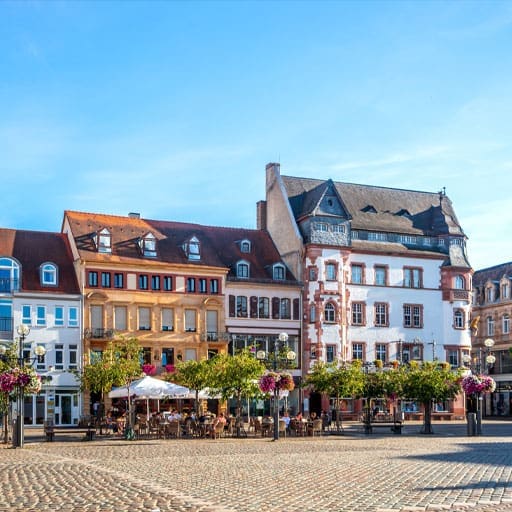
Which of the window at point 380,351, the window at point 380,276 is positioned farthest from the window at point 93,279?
the window at point 380,351

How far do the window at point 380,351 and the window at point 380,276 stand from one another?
4.37 meters

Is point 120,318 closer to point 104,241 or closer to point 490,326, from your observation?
point 104,241

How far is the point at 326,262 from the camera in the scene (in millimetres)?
68562

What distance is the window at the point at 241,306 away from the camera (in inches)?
2608

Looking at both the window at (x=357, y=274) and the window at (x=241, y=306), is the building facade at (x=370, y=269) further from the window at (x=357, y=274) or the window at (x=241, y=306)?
the window at (x=241, y=306)

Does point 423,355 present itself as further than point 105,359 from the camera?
Yes

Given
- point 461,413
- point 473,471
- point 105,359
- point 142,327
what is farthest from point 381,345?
point 473,471

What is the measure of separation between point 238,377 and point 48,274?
70.0 feet

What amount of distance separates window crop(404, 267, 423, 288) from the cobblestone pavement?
36003 mm

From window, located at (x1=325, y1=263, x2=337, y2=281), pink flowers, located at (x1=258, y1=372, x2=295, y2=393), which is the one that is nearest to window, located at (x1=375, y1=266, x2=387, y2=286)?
window, located at (x1=325, y1=263, x2=337, y2=281)

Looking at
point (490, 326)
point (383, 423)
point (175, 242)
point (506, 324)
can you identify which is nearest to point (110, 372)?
point (383, 423)

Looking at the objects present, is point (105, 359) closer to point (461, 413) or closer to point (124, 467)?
point (124, 467)

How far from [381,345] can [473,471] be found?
152ft

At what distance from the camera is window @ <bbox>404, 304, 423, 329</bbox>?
235ft
